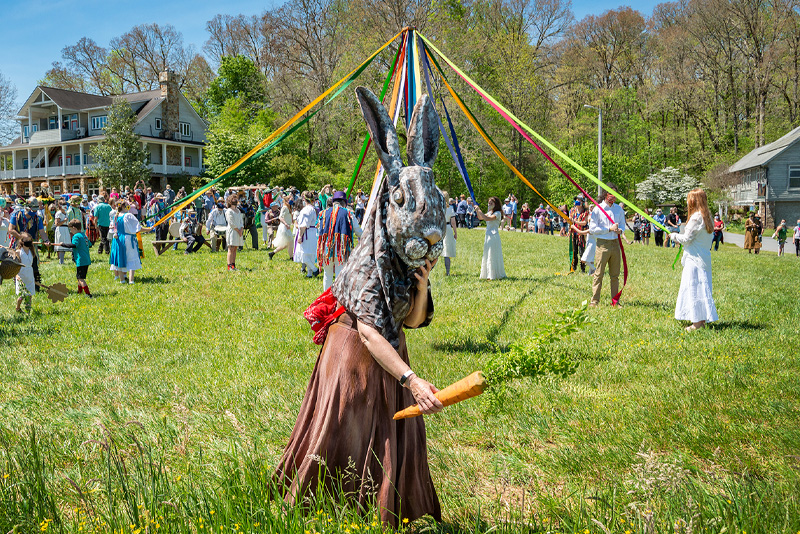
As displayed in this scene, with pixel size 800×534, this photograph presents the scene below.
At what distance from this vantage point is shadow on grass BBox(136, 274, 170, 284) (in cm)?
1385

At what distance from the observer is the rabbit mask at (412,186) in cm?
267

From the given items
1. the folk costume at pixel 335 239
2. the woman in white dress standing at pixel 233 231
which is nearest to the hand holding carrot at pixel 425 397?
the folk costume at pixel 335 239

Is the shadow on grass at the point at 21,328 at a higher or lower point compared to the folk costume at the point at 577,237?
lower

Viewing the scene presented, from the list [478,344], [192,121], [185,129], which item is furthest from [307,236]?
[192,121]

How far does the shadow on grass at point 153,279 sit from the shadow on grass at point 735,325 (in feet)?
37.7

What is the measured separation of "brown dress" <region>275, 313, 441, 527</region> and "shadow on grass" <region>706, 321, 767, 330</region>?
24.7ft

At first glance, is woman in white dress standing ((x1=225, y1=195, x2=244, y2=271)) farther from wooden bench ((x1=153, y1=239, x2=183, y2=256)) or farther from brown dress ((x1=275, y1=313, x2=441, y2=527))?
brown dress ((x1=275, y1=313, x2=441, y2=527))

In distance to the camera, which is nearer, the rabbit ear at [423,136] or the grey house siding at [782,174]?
the rabbit ear at [423,136]

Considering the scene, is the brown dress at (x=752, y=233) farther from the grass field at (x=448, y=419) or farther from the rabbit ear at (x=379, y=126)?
the rabbit ear at (x=379, y=126)

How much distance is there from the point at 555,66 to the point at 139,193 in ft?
128

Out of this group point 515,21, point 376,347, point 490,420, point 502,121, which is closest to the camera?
point 376,347

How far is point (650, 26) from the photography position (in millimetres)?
51219

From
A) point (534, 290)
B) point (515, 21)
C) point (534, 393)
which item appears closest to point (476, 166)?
point (515, 21)

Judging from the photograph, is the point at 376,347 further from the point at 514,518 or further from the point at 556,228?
the point at 556,228
